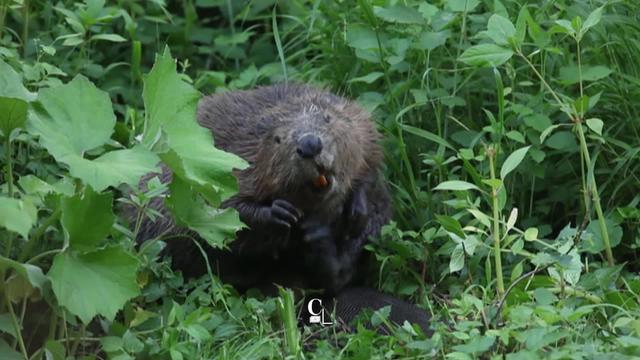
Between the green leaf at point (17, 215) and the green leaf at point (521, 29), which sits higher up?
the green leaf at point (17, 215)

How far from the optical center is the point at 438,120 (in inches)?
229

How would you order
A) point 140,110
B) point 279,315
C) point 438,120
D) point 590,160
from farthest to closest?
1. point 140,110
2. point 438,120
3. point 590,160
4. point 279,315

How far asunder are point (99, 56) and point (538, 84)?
2.05 m

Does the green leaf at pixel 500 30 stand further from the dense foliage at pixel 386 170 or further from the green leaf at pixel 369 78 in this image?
the green leaf at pixel 369 78

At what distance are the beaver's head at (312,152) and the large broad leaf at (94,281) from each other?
1171 mm

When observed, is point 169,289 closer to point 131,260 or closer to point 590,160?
point 131,260

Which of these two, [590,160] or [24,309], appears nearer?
[24,309]

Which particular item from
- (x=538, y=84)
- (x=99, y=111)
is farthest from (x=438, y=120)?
(x=99, y=111)

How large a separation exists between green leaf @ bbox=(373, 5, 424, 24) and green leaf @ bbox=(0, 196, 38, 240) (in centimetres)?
224

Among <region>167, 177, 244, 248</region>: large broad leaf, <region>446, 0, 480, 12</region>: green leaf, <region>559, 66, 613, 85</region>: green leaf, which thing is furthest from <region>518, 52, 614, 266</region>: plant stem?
<region>167, 177, 244, 248</region>: large broad leaf

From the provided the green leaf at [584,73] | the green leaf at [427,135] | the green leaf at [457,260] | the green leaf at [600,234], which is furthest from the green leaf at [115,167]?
the green leaf at [584,73]

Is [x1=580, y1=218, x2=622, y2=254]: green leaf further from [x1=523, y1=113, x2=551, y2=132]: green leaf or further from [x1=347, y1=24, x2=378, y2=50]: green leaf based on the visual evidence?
[x1=347, y1=24, x2=378, y2=50]: green leaf

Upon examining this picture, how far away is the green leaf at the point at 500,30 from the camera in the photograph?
4969mm

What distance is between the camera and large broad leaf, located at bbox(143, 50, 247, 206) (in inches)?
162
